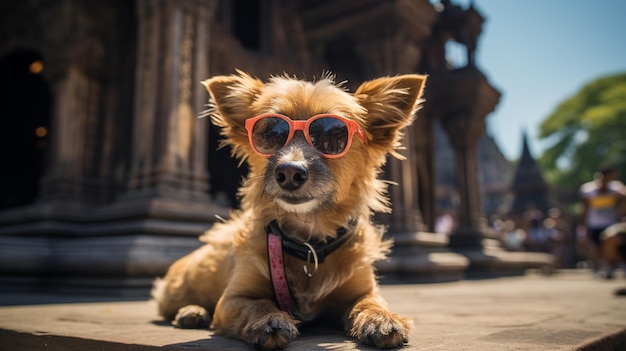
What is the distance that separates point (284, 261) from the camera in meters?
2.30

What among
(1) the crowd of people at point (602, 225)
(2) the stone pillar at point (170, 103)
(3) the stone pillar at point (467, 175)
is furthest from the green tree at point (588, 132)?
(2) the stone pillar at point (170, 103)

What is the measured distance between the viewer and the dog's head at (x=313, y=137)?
2.21 meters

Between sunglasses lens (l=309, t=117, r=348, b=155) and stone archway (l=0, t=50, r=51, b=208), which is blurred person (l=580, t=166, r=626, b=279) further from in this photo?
stone archway (l=0, t=50, r=51, b=208)

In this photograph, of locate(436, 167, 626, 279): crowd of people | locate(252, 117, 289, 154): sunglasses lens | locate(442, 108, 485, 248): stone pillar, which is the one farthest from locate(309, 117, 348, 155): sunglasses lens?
locate(442, 108, 485, 248): stone pillar

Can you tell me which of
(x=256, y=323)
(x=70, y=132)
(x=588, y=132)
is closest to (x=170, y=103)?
(x=70, y=132)

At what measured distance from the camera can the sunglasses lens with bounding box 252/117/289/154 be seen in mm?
2293

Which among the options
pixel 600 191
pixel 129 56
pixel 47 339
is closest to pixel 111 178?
pixel 129 56

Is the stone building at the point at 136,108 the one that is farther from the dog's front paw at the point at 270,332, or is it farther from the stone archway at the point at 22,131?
the dog's front paw at the point at 270,332

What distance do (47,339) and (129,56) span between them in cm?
621

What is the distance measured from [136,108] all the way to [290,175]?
15.7ft

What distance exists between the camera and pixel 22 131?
902 centimetres

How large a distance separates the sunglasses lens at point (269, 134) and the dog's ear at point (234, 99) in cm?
24

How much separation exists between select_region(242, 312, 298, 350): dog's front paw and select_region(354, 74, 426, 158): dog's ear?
1.17 metres

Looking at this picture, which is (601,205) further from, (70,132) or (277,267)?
(70,132)
